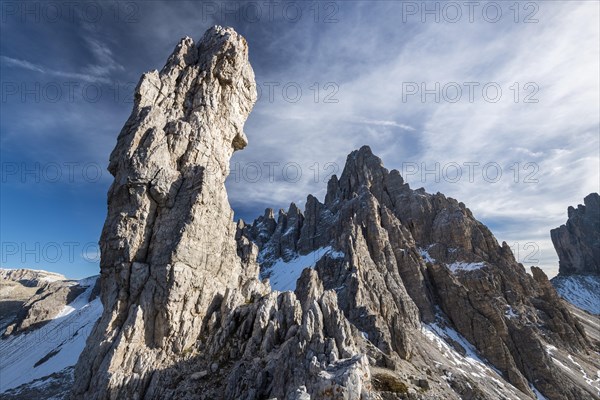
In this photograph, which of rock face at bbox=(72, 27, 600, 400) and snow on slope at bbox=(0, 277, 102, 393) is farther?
snow on slope at bbox=(0, 277, 102, 393)

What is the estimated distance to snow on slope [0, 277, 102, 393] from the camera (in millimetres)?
124000

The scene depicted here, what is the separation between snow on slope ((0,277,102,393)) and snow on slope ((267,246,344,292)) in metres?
87.8

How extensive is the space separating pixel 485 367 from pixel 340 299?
46243 millimetres

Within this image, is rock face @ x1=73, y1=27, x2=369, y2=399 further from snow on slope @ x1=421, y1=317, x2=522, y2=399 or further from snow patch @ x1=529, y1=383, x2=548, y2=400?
snow patch @ x1=529, y1=383, x2=548, y2=400

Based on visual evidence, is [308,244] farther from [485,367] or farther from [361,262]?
[485,367]

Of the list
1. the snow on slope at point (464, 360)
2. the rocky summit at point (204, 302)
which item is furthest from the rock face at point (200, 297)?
the snow on slope at point (464, 360)

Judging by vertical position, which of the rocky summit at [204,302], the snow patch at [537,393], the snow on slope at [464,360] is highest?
the rocky summit at [204,302]

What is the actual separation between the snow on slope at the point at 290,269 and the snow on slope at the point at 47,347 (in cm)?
8779

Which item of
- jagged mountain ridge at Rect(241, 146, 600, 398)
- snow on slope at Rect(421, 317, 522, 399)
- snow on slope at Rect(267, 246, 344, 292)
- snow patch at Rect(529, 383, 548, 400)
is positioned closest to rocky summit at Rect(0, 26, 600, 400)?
snow on slope at Rect(421, 317, 522, 399)

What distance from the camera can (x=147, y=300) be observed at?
29.6 metres

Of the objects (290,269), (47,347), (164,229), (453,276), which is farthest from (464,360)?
(47,347)

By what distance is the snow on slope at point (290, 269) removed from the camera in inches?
5792

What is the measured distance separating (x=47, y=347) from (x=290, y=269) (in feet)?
402

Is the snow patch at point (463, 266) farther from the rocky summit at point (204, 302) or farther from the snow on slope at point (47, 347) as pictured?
the snow on slope at point (47, 347)
